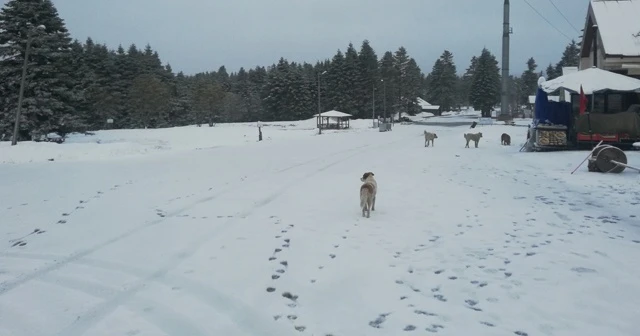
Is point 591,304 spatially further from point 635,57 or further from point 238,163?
point 635,57

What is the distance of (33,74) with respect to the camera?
31828mm

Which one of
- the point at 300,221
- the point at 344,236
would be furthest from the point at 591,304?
the point at 300,221

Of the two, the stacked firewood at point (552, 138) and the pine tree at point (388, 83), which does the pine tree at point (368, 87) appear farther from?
the stacked firewood at point (552, 138)

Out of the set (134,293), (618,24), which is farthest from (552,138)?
(134,293)

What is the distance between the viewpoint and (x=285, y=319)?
4066 mm

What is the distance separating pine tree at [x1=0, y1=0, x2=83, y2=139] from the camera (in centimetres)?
3139

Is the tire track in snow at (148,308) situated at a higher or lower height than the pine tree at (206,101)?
lower

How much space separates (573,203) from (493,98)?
256ft

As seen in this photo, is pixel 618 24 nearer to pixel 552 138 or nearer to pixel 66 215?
pixel 552 138

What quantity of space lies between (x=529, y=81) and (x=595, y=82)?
95017 mm

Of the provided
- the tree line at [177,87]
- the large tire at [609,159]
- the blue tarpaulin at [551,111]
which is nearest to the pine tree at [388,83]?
the tree line at [177,87]

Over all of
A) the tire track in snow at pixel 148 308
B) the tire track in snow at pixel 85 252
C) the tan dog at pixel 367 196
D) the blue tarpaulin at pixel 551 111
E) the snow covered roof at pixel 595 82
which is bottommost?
the tire track in snow at pixel 148 308

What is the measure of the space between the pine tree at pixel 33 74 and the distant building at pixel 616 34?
35482 millimetres

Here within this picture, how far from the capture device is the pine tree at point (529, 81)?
329 feet
